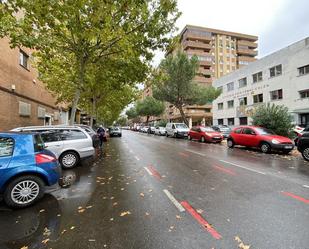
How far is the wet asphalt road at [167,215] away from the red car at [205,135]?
39.9 ft

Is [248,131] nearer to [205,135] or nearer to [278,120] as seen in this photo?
[278,120]

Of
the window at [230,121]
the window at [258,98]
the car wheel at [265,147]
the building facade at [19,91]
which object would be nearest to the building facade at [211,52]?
the window at [230,121]

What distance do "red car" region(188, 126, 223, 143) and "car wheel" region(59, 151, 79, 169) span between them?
44.5 ft

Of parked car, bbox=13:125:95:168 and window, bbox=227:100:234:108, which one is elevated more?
window, bbox=227:100:234:108

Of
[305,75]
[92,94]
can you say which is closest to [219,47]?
[305,75]

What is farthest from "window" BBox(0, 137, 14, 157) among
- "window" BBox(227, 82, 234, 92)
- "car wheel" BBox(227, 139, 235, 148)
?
"window" BBox(227, 82, 234, 92)

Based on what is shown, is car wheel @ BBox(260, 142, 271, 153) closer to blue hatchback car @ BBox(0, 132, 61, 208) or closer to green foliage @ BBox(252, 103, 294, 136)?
green foliage @ BBox(252, 103, 294, 136)

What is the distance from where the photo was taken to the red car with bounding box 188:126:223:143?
18500 millimetres

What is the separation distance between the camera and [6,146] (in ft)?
13.9

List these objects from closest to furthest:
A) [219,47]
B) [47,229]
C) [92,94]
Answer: [47,229], [92,94], [219,47]

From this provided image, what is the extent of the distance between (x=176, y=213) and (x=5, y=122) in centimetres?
1296

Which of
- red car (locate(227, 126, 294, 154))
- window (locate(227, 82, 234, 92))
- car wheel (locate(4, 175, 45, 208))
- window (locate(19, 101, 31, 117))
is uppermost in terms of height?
window (locate(227, 82, 234, 92))

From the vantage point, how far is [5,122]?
1206cm

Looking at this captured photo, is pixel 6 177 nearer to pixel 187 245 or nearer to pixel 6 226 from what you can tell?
pixel 6 226
